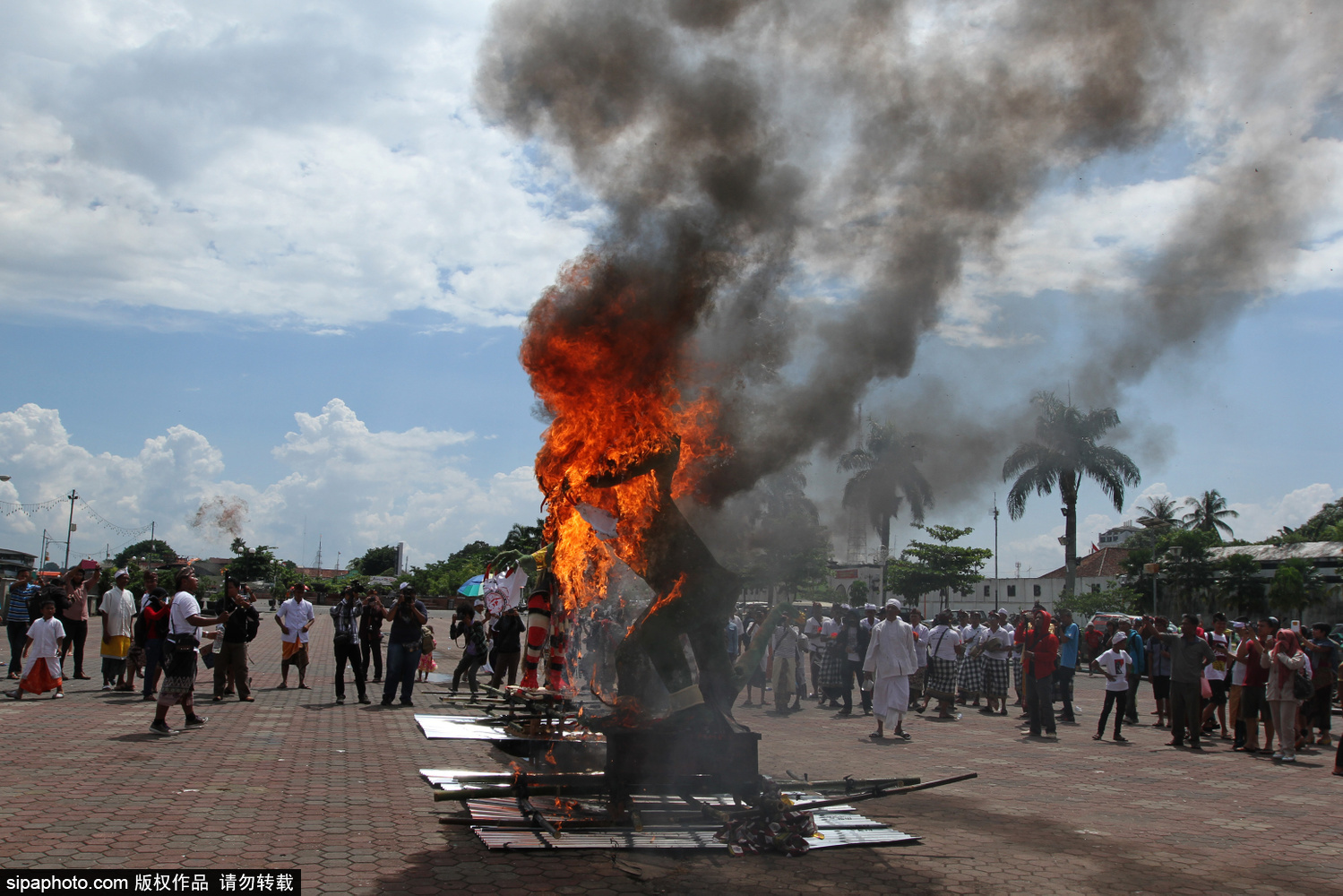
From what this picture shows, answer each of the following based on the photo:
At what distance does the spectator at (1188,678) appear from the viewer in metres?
11.9

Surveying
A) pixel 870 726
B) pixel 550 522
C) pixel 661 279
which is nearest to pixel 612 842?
pixel 550 522

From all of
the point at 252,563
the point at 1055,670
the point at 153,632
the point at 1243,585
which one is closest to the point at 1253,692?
the point at 1055,670

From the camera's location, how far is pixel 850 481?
33.4ft

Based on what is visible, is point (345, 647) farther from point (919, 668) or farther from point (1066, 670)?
point (1066, 670)

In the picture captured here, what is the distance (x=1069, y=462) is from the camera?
21906mm

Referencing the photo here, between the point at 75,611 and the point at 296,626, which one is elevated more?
the point at 75,611

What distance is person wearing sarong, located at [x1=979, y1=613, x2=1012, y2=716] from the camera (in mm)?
15758

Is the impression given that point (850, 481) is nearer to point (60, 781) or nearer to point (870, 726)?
point (870, 726)

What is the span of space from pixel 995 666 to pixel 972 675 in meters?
0.61

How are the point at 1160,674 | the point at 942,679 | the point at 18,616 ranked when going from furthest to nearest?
1. the point at 942,679
2. the point at 1160,674
3. the point at 18,616

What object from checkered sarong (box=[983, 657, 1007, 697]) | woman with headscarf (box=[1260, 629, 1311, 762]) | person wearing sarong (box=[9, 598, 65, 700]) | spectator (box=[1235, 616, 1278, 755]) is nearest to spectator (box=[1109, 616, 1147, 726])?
spectator (box=[1235, 616, 1278, 755])

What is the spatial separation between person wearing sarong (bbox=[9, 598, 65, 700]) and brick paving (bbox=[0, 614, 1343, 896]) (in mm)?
310

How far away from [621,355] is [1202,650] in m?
9.14

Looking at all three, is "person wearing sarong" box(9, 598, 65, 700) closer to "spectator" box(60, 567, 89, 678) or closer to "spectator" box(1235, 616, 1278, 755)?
"spectator" box(60, 567, 89, 678)
